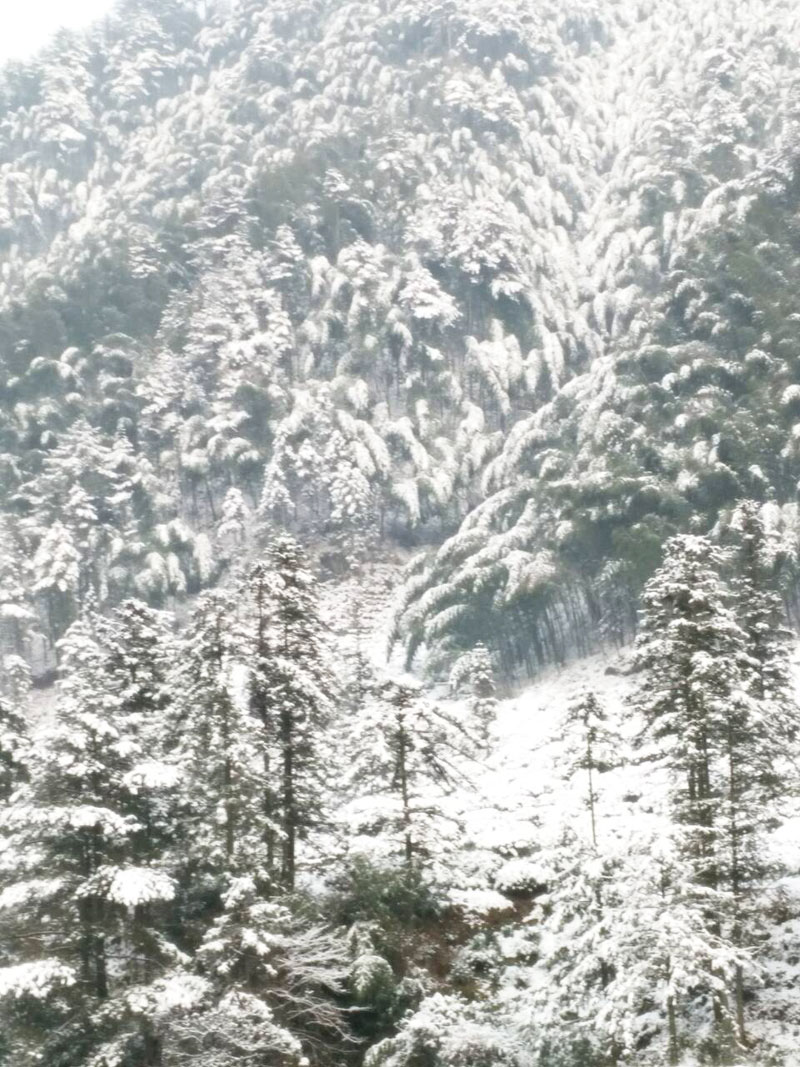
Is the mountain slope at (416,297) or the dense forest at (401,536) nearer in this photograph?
the dense forest at (401,536)

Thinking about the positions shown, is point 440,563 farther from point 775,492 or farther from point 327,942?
point 327,942

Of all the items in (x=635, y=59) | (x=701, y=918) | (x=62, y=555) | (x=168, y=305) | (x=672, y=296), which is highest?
(x=635, y=59)

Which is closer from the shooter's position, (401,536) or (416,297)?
(401,536)

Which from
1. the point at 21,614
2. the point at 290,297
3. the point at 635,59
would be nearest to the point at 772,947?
the point at 21,614

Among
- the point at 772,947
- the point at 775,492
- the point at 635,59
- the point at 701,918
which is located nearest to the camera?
the point at 701,918

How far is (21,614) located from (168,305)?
158 feet

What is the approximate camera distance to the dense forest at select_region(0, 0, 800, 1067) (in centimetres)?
2338

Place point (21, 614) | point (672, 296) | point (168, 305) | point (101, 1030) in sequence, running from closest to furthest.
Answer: point (101, 1030) < point (21, 614) < point (672, 296) < point (168, 305)

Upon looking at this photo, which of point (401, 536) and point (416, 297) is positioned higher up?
point (416, 297)

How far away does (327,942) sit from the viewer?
25484 millimetres

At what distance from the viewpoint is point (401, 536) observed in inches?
3440

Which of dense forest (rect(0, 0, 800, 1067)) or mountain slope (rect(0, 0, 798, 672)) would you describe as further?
mountain slope (rect(0, 0, 798, 672))

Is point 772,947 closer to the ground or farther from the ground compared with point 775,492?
closer to the ground

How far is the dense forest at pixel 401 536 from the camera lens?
23.4m
